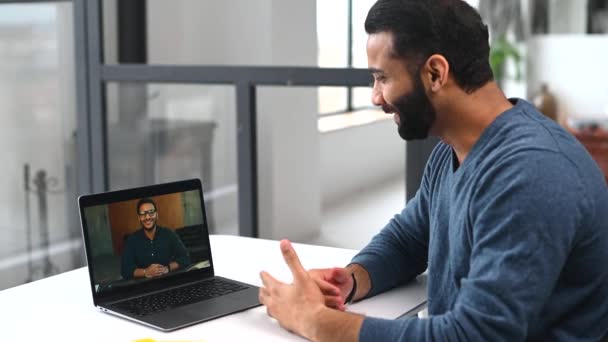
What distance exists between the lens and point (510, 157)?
1.31 m

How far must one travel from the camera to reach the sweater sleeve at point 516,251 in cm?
125

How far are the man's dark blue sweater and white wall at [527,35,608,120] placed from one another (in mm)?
5570

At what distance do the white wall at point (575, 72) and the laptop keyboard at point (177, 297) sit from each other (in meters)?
5.49

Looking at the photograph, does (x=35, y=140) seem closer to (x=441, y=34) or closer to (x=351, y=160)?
(x=351, y=160)

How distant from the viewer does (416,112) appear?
Result: 1469 millimetres

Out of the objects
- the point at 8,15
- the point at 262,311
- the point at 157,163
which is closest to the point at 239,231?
the point at 157,163

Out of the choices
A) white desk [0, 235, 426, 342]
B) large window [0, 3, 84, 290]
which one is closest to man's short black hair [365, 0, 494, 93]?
white desk [0, 235, 426, 342]

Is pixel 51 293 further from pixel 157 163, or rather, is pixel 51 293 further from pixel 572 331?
pixel 157 163

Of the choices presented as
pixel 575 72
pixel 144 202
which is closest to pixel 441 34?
pixel 144 202

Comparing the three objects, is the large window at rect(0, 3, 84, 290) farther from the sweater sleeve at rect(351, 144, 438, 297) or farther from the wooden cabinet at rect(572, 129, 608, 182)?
the wooden cabinet at rect(572, 129, 608, 182)

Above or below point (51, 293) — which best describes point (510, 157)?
above

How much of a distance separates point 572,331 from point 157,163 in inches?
91.7

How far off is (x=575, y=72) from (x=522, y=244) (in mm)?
5920

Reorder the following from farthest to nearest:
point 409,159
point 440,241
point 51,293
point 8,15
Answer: point 8,15 < point 409,159 < point 51,293 < point 440,241
